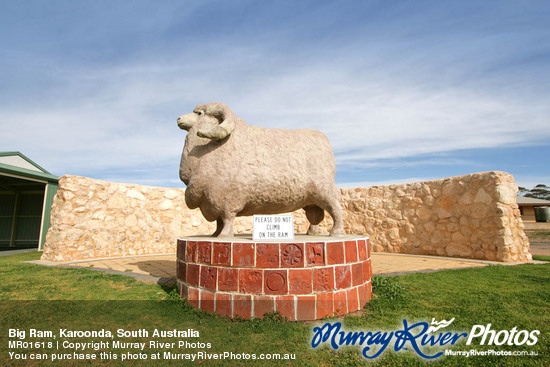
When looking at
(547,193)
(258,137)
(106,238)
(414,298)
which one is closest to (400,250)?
(414,298)

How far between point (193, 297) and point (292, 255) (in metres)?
1.28

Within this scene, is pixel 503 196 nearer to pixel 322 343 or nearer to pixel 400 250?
pixel 400 250

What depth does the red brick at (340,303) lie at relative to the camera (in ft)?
10.4

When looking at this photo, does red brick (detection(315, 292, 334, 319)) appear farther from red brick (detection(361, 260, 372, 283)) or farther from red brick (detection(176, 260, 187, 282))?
red brick (detection(176, 260, 187, 282))

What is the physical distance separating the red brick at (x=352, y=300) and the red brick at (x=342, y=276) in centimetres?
9

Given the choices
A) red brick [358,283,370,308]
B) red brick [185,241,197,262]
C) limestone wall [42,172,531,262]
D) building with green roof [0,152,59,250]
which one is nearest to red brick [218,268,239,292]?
red brick [185,241,197,262]

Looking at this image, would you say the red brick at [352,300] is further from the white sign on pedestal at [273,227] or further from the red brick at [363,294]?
the white sign on pedestal at [273,227]

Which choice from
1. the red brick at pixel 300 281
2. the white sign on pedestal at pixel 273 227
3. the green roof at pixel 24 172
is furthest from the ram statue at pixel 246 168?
the green roof at pixel 24 172

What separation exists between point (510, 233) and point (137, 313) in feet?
26.7

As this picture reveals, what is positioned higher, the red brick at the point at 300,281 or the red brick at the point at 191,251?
the red brick at the point at 191,251

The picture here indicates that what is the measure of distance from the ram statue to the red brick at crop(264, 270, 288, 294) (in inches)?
35.9

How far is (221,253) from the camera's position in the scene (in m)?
3.21

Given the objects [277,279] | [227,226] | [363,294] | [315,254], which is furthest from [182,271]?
[363,294]

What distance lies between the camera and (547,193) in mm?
36625
